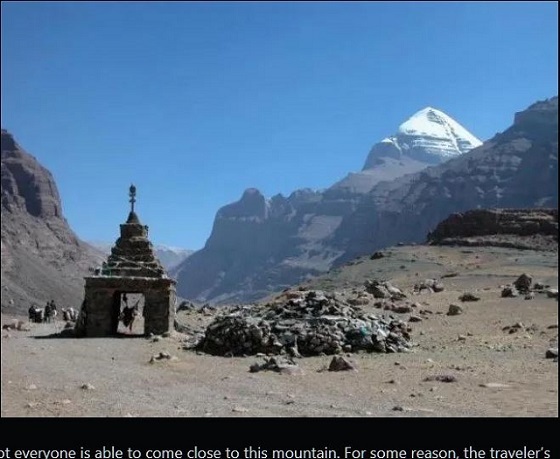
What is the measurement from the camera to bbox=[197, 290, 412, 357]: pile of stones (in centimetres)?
2020

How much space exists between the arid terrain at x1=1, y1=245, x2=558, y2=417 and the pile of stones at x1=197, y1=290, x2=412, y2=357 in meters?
0.71

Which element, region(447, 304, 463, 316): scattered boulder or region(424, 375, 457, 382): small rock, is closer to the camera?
region(424, 375, 457, 382): small rock

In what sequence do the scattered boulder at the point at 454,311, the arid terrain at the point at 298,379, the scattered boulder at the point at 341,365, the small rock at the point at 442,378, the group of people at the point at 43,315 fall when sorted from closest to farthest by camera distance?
the arid terrain at the point at 298,379
the small rock at the point at 442,378
the scattered boulder at the point at 341,365
the scattered boulder at the point at 454,311
the group of people at the point at 43,315

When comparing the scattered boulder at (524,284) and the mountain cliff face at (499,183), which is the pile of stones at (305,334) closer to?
the scattered boulder at (524,284)

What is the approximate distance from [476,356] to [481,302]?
61.0ft

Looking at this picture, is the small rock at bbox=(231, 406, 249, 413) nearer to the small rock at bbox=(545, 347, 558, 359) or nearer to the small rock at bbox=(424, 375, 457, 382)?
the small rock at bbox=(424, 375, 457, 382)

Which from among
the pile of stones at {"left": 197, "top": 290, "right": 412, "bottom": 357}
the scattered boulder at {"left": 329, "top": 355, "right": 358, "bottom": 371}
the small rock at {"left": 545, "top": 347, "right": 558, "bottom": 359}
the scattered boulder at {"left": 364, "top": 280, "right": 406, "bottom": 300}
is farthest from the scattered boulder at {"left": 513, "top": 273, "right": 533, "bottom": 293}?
the scattered boulder at {"left": 329, "top": 355, "right": 358, "bottom": 371}

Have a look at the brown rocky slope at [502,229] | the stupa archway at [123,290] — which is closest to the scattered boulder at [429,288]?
the stupa archway at [123,290]

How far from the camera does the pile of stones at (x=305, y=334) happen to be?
20.2 meters

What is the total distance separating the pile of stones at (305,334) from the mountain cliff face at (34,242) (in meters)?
98.7

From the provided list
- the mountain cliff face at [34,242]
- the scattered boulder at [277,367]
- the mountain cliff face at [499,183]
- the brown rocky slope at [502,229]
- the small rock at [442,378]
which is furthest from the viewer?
the mountain cliff face at [499,183]
